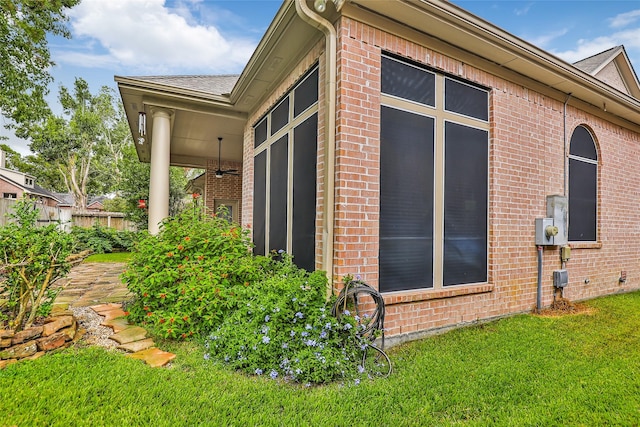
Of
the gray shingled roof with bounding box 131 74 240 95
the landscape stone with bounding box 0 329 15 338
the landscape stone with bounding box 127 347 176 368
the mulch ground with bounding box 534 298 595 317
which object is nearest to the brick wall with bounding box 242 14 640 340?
the mulch ground with bounding box 534 298 595 317

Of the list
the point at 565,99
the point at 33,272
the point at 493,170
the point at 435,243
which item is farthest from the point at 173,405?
the point at 565,99

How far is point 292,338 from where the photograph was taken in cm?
270

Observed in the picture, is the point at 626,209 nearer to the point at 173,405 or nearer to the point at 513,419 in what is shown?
the point at 513,419

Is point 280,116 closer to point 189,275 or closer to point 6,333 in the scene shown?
point 189,275

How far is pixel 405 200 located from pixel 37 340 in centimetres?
371

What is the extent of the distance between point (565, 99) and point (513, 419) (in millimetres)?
4924

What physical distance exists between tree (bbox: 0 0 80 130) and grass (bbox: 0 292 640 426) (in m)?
8.44

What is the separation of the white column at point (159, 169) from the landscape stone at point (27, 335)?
2.62 m

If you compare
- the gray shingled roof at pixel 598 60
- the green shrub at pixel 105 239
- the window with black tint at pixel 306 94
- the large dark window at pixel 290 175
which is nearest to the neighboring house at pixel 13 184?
the green shrub at pixel 105 239

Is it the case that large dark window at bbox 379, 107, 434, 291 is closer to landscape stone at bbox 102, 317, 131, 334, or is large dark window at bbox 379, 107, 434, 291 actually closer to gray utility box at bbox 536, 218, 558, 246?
gray utility box at bbox 536, 218, 558, 246

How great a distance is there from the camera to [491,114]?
13.3 feet

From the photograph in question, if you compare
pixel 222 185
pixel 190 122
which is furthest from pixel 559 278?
pixel 222 185

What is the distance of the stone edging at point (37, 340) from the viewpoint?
8.68 feet

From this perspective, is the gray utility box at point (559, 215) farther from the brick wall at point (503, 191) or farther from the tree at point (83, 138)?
the tree at point (83, 138)
